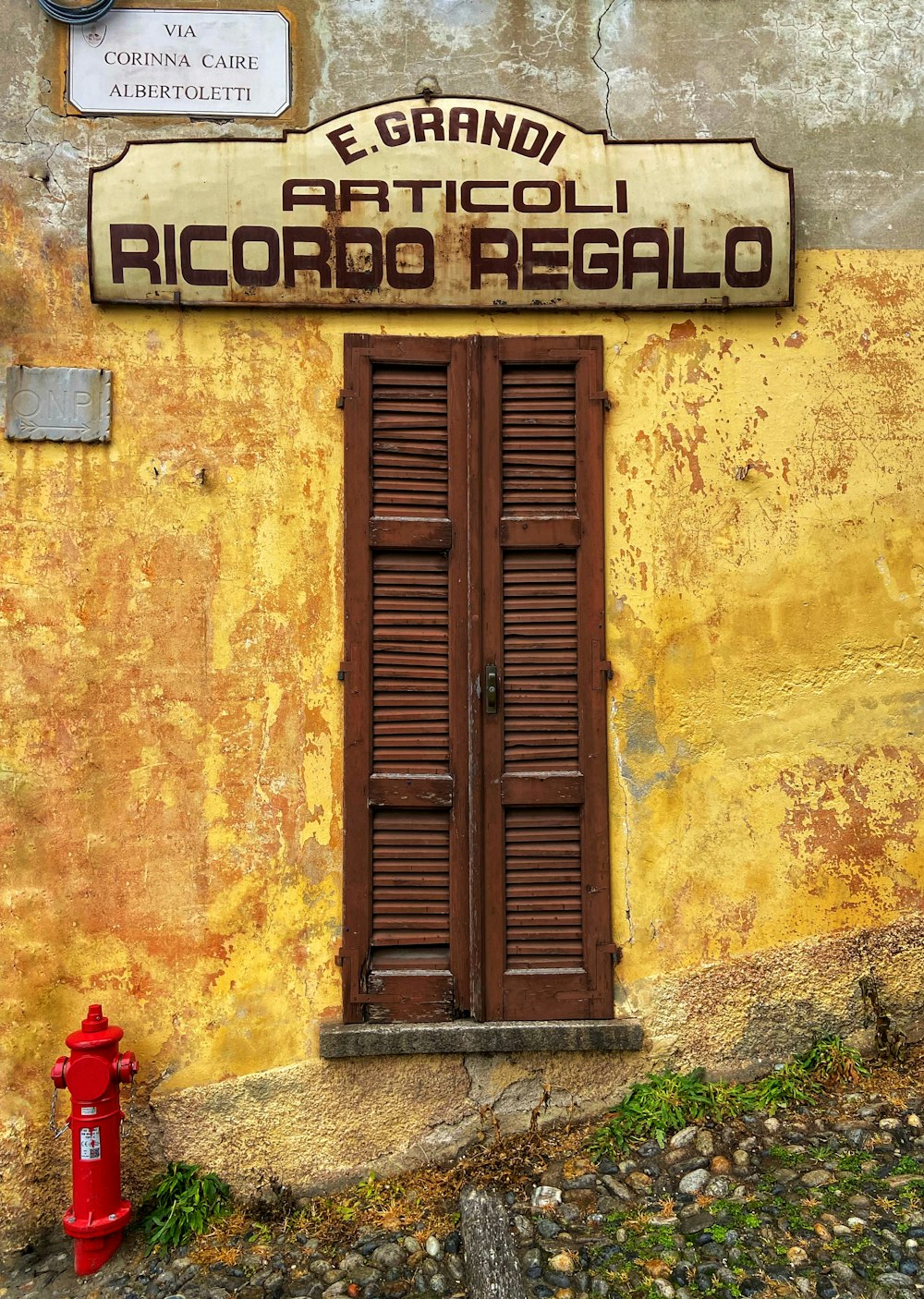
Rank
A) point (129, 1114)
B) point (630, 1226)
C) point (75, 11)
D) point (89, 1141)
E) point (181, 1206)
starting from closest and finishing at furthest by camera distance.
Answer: point (630, 1226)
point (89, 1141)
point (181, 1206)
point (129, 1114)
point (75, 11)

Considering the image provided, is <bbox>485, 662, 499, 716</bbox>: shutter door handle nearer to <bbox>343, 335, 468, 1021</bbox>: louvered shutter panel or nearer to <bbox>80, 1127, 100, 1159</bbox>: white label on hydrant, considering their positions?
<bbox>343, 335, 468, 1021</bbox>: louvered shutter panel

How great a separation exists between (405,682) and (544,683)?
55cm

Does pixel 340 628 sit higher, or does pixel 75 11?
pixel 75 11

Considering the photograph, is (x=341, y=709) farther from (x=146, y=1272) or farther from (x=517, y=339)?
(x=146, y=1272)

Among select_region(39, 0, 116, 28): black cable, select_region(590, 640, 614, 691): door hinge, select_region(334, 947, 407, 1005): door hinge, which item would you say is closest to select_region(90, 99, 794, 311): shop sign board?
select_region(39, 0, 116, 28): black cable

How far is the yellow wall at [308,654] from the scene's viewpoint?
3516mm

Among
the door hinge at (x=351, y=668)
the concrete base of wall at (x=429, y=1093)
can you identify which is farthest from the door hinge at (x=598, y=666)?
the concrete base of wall at (x=429, y=1093)

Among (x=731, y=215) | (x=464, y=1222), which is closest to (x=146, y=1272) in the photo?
(x=464, y=1222)

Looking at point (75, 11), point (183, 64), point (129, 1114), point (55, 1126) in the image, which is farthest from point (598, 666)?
point (75, 11)

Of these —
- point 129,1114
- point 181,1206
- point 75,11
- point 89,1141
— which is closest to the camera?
point 89,1141

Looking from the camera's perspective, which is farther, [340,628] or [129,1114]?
[340,628]

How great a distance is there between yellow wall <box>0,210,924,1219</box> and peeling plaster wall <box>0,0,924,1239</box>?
1cm

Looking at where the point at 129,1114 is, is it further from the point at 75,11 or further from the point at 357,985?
the point at 75,11

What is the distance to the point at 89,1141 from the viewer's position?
10.5ft
